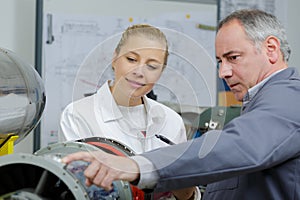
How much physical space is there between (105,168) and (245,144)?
0.94ft

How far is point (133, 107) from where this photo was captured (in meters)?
1.22

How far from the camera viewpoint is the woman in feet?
3.50

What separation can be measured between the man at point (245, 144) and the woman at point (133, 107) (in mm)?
200

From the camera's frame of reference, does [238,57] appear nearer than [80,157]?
No

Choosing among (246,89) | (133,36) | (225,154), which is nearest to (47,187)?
(225,154)

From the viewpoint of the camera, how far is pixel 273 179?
1.14m

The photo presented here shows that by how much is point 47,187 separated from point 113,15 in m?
1.95

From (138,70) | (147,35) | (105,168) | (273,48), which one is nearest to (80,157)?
(105,168)

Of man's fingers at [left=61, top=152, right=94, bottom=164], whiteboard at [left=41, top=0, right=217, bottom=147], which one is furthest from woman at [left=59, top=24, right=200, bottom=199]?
whiteboard at [left=41, top=0, right=217, bottom=147]

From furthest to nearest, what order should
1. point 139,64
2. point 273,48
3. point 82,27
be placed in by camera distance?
point 82,27 → point 273,48 → point 139,64

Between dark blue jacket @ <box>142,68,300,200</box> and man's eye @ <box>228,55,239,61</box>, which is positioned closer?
dark blue jacket @ <box>142,68,300,200</box>

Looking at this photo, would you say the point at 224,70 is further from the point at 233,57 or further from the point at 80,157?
the point at 80,157

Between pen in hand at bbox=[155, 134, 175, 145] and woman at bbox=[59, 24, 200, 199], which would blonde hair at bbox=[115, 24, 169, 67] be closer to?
woman at bbox=[59, 24, 200, 199]

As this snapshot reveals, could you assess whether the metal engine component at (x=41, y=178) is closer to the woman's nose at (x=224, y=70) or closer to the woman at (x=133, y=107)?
the woman at (x=133, y=107)
